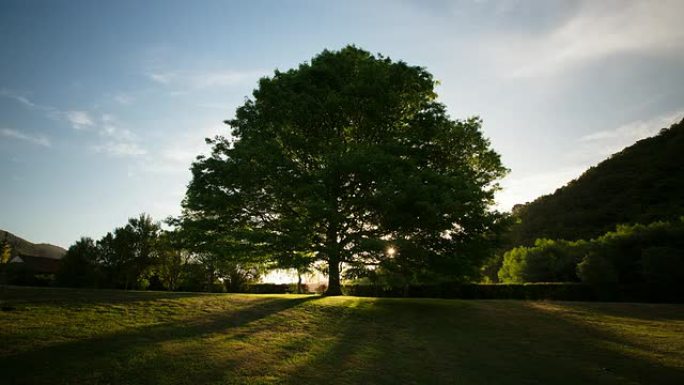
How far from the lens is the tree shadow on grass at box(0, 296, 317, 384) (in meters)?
9.38

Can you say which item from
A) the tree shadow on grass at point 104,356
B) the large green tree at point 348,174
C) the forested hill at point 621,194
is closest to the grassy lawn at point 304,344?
the tree shadow on grass at point 104,356

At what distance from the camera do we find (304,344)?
570 inches

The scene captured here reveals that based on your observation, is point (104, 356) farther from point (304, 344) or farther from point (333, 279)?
point (333, 279)

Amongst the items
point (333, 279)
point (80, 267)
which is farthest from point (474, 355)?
point (80, 267)

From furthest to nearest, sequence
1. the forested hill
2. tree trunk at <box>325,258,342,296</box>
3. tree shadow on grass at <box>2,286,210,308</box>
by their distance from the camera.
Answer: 1. the forested hill
2. tree trunk at <box>325,258,342,296</box>
3. tree shadow on grass at <box>2,286,210,308</box>

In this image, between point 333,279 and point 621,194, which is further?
point 621,194

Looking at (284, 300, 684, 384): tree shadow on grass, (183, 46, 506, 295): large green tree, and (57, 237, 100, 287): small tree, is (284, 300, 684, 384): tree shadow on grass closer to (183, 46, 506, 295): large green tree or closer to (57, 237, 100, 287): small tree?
(183, 46, 506, 295): large green tree

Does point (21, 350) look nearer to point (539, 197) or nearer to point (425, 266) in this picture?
point (425, 266)

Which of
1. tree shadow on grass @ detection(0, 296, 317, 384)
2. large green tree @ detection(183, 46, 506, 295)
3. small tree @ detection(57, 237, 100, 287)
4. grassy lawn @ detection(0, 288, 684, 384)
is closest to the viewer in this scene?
tree shadow on grass @ detection(0, 296, 317, 384)

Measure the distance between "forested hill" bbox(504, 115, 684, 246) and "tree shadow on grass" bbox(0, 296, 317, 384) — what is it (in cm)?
5894

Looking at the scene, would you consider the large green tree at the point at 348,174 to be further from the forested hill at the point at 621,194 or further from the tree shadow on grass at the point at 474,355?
the forested hill at the point at 621,194

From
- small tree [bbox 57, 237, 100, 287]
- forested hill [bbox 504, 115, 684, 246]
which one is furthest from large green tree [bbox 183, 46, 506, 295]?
forested hill [bbox 504, 115, 684, 246]

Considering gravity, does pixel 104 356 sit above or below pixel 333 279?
below

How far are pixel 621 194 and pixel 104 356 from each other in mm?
84587
